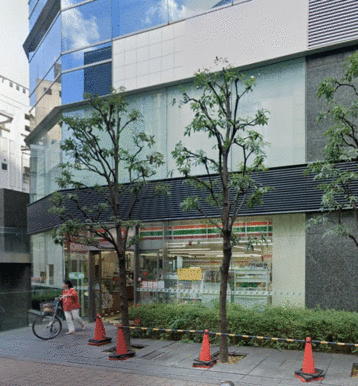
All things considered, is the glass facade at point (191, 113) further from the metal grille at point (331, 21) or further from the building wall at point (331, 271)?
the building wall at point (331, 271)

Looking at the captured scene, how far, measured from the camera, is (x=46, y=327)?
13.7 meters

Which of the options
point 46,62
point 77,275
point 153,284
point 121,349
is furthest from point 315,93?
point 46,62

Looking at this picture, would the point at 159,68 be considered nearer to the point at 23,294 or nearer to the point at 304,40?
the point at 304,40

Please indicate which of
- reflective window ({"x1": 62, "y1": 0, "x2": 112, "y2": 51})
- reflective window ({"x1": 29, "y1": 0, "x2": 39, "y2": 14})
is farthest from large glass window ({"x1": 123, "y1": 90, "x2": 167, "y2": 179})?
reflective window ({"x1": 29, "y1": 0, "x2": 39, "y2": 14})

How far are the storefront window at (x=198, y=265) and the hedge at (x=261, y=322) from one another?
3.98 ft

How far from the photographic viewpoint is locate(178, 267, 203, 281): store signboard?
14.3 metres

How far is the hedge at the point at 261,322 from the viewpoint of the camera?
10.6 meters

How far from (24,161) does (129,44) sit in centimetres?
4106

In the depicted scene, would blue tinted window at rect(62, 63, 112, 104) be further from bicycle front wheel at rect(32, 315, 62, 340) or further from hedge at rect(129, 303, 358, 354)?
hedge at rect(129, 303, 358, 354)

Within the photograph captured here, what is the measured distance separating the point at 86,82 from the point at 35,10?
6415 mm

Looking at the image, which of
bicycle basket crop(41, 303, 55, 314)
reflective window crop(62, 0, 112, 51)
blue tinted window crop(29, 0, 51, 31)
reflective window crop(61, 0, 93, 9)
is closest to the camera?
bicycle basket crop(41, 303, 55, 314)

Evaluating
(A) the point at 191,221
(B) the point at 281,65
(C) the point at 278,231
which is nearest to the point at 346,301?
(C) the point at 278,231

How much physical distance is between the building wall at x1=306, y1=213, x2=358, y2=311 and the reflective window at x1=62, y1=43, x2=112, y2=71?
9074 mm

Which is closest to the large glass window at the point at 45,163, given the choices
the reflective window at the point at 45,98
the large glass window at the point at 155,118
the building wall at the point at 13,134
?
the reflective window at the point at 45,98
